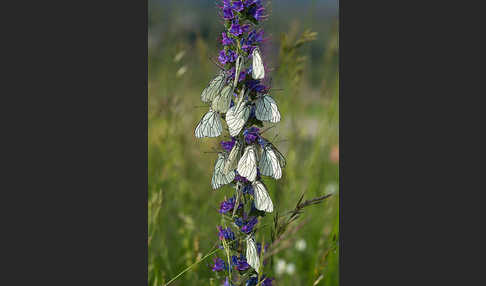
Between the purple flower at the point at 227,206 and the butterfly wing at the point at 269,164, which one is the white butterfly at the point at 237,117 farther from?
the purple flower at the point at 227,206

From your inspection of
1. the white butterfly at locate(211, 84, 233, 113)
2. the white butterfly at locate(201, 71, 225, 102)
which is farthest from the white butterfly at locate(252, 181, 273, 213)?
the white butterfly at locate(201, 71, 225, 102)

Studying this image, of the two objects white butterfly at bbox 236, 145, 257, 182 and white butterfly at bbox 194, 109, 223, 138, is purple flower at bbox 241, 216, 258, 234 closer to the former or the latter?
white butterfly at bbox 236, 145, 257, 182

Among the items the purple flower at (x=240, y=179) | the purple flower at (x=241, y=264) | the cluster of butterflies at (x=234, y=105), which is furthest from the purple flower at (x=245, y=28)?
the purple flower at (x=241, y=264)

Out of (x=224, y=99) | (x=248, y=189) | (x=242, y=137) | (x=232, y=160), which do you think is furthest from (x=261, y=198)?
(x=224, y=99)

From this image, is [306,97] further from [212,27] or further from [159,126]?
[159,126]

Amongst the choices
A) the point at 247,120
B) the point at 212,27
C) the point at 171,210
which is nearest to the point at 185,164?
the point at 171,210

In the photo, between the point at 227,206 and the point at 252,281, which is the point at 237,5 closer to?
the point at 227,206
